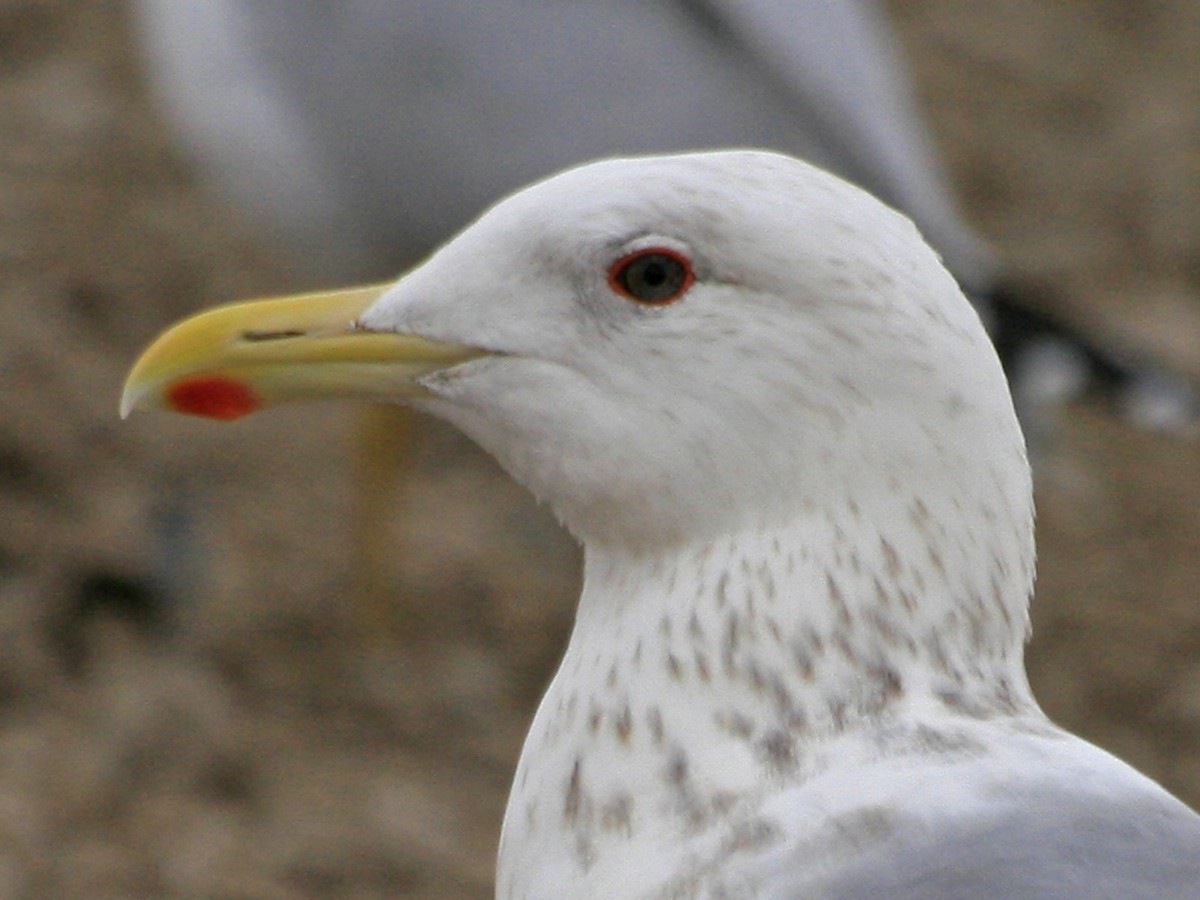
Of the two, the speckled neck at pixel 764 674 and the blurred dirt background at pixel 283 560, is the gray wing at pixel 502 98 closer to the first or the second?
the blurred dirt background at pixel 283 560

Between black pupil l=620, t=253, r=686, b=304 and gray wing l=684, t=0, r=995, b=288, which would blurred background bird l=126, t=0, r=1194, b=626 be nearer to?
gray wing l=684, t=0, r=995, b=288

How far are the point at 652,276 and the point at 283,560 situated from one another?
294cm

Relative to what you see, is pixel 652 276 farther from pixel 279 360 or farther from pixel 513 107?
pixel 513 107

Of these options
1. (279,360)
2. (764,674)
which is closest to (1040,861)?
(764,674)

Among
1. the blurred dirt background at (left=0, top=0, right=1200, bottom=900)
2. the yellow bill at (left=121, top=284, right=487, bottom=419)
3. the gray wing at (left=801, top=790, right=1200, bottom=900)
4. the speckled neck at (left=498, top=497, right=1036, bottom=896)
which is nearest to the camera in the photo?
the gray wing at (left=801, top=790, right=1200, bottom=900)

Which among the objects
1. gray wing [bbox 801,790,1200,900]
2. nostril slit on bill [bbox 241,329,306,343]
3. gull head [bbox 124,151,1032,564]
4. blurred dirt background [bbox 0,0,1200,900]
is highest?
blurred dirt background [bbox 0,0,1200,900]

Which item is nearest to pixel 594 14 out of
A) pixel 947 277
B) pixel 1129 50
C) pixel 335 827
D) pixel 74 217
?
pixel 335 827

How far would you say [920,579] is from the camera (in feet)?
5.37

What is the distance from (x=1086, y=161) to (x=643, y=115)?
8.67 feet

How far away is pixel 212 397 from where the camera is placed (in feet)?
5.93

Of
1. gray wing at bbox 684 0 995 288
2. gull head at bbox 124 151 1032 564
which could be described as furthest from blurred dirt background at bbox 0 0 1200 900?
gull head at bbox 124 151 1032 564

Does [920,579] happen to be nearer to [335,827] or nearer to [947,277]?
[947,277]

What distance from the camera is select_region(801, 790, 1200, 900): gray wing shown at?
1.47m

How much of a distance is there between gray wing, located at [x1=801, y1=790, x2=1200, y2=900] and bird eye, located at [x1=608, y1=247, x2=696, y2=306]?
465 mm
